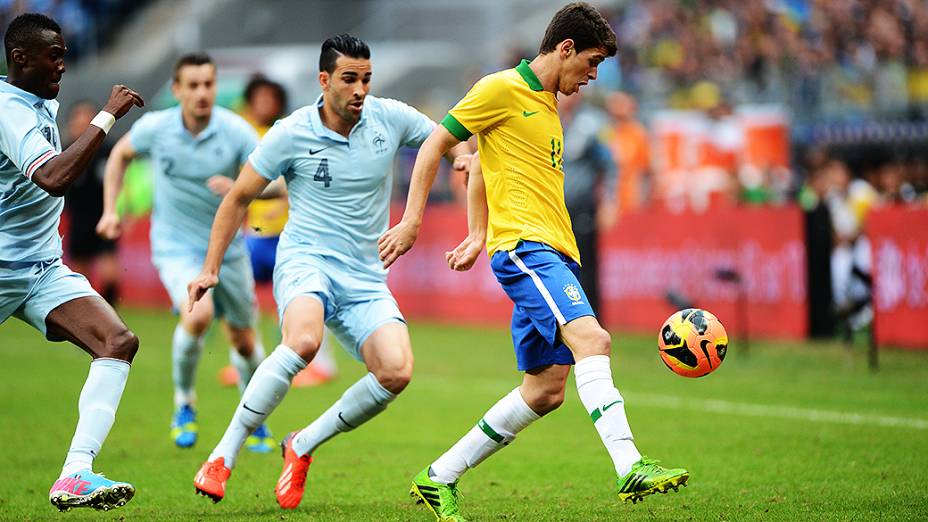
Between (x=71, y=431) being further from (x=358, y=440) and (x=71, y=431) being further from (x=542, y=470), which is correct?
(x=542, y=470)

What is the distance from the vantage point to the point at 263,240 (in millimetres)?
12977

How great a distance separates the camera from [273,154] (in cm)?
793

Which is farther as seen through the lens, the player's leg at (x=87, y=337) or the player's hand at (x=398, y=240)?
the player's leg at (x=87, y=337)

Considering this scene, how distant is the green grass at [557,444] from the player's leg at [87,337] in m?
0.71

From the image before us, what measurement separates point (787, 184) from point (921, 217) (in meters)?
5.14

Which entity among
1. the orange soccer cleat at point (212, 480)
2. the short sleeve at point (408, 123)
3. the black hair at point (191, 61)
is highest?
the black hair at point (191, 61)

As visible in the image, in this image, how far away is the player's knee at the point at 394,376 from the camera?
25.6 ft

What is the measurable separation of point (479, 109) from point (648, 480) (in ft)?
6.70

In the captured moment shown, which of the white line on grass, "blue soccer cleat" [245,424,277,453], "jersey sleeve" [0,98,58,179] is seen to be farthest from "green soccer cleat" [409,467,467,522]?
the white line on grass

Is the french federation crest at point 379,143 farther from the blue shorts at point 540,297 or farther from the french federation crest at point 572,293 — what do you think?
the french federation crest at point 572,293

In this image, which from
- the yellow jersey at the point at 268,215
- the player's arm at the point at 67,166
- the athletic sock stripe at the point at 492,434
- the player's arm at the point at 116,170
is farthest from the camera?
the yellow jersey at the point at 268,215

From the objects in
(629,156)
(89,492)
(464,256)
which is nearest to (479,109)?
(464,256)

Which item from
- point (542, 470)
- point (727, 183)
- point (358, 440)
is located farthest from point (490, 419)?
point (727, 183)

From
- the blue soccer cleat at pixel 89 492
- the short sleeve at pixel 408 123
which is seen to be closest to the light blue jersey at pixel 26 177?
the blue soccer cleat at pixel 89 492
